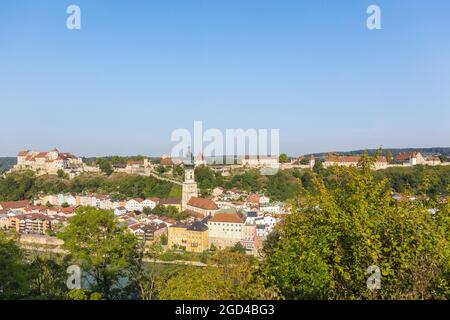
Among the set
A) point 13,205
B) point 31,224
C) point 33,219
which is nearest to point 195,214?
point 33,219

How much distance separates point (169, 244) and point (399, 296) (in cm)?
2063

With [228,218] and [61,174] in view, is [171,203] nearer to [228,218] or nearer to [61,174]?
[228,218]

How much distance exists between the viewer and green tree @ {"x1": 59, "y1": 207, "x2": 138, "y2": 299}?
7270 millimetres

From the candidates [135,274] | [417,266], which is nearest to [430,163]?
[135,274]

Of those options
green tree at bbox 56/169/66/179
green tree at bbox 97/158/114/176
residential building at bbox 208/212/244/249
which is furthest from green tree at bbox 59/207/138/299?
green tree at bbox 56/169/66/179

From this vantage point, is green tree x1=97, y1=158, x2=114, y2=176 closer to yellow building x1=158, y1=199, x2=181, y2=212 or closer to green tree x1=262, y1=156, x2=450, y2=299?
yellow building x1=158, y1=199, x2=181, y2=212

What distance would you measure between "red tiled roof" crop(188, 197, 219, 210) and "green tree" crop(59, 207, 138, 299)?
20.3m

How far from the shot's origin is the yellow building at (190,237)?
898 inches

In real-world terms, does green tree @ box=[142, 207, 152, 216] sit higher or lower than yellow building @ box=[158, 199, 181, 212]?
lower

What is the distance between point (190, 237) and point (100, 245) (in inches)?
630

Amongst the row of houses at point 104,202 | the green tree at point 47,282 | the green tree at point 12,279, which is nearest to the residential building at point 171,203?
the row of houses at point 104,202

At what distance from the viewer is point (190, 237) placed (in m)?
23.1

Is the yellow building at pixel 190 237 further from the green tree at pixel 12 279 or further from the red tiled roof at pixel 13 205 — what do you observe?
the green tree at pixel 12 279
